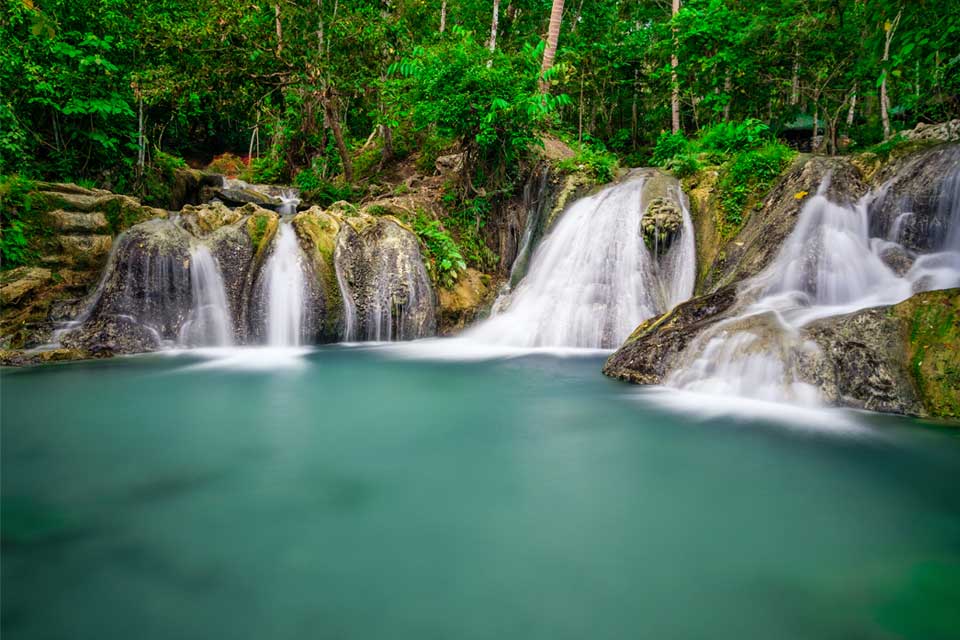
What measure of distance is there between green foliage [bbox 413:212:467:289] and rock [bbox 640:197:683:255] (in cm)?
340

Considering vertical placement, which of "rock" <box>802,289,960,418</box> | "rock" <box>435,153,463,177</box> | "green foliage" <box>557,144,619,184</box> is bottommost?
"rock" <box>802,289,960,418</box>

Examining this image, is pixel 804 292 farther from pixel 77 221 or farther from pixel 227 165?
pixel 227 165

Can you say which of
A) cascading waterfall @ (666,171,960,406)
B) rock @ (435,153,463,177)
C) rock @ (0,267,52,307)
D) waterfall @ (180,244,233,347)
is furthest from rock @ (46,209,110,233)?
cascading waterfall @ (666,171,960,406)

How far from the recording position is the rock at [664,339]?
520 cm

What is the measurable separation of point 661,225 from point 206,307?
749 cm

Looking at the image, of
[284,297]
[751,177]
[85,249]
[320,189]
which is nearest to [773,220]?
[751,177]

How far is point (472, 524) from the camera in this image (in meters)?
2.45

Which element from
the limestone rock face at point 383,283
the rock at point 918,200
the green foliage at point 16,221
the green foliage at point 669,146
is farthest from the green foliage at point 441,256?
the rock at point 918,200

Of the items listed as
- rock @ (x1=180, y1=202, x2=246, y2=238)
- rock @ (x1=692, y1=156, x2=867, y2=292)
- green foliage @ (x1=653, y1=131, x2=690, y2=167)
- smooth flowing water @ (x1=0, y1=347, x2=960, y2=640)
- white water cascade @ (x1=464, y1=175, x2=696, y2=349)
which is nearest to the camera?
smooth flowing water @ (x1=0, y1=347, x2=960, y2=640)

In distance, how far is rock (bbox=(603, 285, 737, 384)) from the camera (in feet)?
17.0

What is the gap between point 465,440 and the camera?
3.71 m

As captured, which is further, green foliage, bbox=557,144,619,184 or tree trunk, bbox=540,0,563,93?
tree trunk, bbox=540,0,563,93

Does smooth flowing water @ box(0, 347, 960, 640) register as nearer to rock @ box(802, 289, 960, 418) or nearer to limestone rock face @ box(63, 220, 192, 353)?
rock @ box(802, 289, 960, 418)

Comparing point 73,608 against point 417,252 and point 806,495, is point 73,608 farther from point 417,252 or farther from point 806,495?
point 417,252
